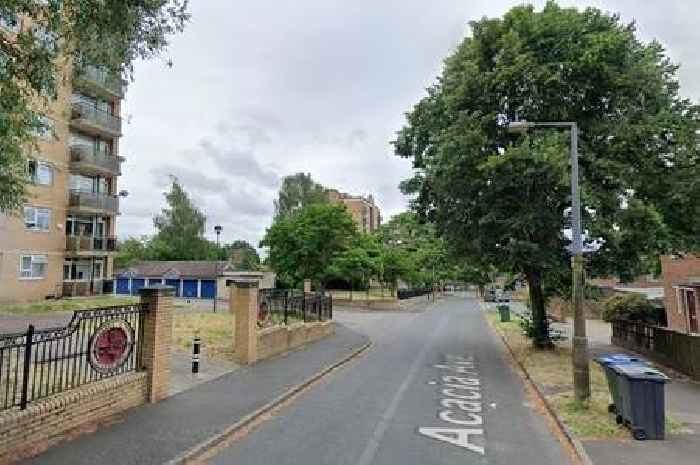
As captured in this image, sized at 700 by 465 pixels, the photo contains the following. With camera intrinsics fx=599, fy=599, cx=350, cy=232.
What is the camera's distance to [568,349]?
21828mm

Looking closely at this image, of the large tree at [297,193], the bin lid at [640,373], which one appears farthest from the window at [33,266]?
the large tree at [297,193]

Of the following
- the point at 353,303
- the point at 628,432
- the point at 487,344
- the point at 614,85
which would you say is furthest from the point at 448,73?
the point at 353,303

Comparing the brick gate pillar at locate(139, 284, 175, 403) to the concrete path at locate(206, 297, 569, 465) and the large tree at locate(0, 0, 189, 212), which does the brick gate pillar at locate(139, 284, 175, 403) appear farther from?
the large tree at locate(0, 0, 189, 212)

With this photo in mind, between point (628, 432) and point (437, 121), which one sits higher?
point (437, 121)

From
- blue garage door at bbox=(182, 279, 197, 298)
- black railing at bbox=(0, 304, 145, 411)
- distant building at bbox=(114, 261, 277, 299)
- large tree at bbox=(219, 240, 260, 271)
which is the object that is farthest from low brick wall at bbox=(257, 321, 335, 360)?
large tree at bbox=(219, 240, 260, 271)

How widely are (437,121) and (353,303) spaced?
36323mm

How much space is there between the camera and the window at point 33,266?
110 feet

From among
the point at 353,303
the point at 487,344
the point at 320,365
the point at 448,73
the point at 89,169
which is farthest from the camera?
the point at 353,303

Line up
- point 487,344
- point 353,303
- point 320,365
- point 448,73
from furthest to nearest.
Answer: point 353,303
point 487,344
point 448,73
point 320,365

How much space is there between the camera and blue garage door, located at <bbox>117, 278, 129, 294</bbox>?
64719 millimetres

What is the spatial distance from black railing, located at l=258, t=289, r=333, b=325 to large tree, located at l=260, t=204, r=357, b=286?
2123 centimetres

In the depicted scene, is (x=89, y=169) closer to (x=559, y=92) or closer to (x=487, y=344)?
(x=487, y=344)

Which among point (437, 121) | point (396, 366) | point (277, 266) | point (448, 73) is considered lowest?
point (396, 366)

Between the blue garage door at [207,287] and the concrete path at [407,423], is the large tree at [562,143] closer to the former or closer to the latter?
the concrete path at [407,423]
